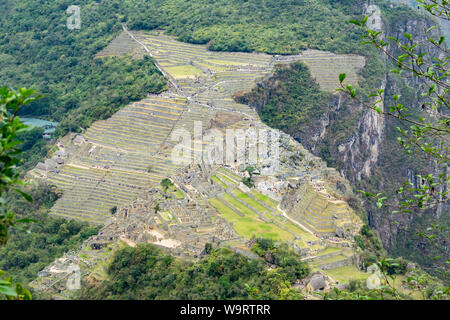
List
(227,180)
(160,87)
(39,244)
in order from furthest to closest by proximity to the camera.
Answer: (160,87) → (227,180) → (39,244)

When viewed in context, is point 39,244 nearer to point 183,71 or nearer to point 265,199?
point 265,199

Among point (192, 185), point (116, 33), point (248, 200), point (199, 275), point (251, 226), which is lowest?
point (248, 200)

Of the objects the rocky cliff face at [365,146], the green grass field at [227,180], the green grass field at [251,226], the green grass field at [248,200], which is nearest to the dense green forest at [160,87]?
the rocky cliff face at [365,146]

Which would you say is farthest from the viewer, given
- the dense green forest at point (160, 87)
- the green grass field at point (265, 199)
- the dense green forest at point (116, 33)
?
the dense green forest at point (116, 33)

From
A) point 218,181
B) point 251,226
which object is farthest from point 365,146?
point 251,226

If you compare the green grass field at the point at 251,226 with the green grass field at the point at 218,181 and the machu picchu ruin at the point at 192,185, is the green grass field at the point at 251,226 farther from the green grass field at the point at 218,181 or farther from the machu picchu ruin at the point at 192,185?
the green grass field at the point at 218,181

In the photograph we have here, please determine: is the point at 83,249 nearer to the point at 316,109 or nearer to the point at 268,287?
the point at 268,287
